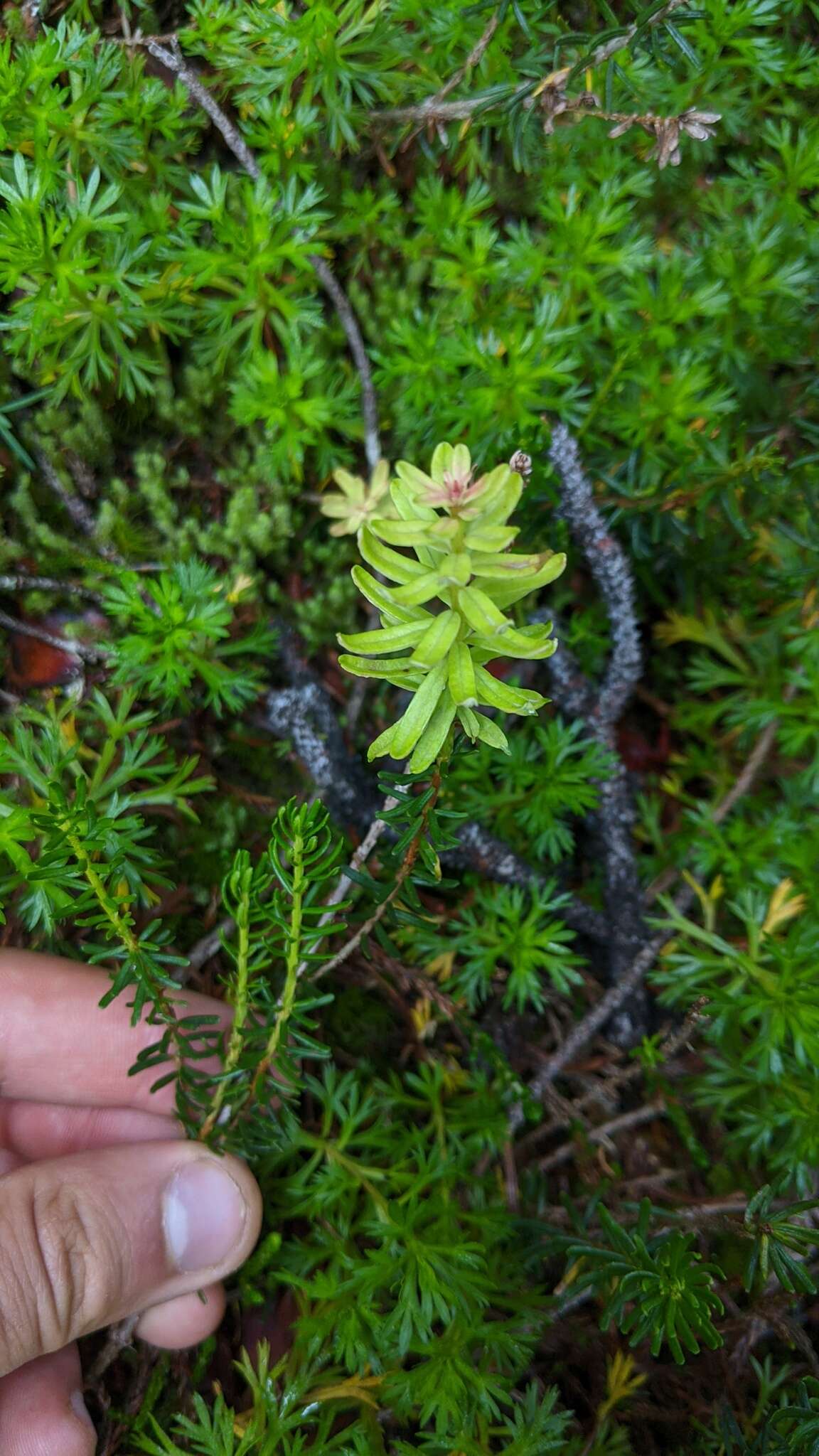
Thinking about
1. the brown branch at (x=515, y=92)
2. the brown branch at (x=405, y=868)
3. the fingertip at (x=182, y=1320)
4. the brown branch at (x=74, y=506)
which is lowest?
the fingertip at (x=182, y=1320)

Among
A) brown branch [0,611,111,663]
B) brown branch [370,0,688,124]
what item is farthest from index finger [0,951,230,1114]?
brown branch [370,0,688,124]

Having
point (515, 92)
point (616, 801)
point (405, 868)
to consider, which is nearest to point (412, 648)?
point (405, 868)

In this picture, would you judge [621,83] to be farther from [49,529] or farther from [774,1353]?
[774,1353]

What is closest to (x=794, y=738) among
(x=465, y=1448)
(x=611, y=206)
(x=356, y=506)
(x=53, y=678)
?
(x=356, y=506)

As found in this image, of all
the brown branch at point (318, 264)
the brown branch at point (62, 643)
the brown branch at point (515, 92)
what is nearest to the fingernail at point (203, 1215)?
the brown branch at point (62, 643)

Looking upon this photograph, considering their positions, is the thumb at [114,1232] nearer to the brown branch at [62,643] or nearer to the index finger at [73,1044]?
the index finger at [73,1044]

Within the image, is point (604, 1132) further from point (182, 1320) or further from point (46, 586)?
point (46, 586)
